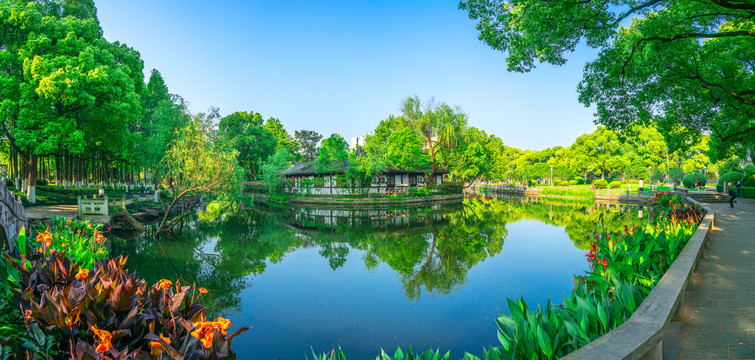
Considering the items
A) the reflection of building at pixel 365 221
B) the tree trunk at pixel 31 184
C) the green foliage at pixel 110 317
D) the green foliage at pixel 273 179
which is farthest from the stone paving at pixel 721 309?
the green foliage at pixel 273 179

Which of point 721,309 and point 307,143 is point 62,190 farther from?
point 307,143

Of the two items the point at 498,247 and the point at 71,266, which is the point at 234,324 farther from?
the point at 498,247

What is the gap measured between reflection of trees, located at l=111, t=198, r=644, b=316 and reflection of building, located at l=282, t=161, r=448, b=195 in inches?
492

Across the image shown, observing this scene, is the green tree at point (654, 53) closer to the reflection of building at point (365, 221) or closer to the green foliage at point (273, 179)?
the reflection of building at point (365, 221)

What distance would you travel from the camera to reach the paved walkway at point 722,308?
2.97 meters

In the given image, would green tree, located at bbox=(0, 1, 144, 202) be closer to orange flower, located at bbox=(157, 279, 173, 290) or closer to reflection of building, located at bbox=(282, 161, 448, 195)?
reflection of building, located at bbox=(282, 161, 448, 195)

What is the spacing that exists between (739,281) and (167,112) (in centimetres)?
2995

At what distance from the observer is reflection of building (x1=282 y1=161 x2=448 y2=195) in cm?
3397

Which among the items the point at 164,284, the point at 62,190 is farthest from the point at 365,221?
the point at 62,190

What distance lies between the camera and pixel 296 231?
57.9ft

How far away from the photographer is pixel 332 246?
1394 cm

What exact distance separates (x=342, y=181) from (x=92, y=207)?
68.0ft

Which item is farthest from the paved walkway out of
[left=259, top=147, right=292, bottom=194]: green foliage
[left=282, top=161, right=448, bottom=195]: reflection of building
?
[left=259, top=147, right=292, bottom=194]: green foliage

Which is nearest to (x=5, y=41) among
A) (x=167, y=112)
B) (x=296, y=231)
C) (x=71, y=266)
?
(x=167, y=112)
